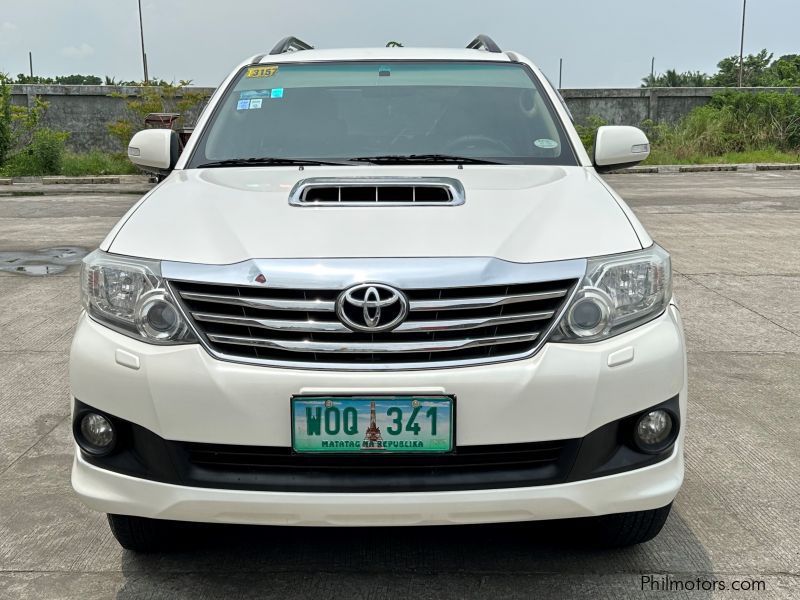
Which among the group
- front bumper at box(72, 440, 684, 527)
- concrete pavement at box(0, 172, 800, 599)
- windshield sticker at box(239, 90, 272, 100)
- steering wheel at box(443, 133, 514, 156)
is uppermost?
windshield sticker at box(239, 90, 272, 100)

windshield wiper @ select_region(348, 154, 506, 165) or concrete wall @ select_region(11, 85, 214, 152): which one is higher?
windshield wiper @ select_region(348, 154, 506, 165)

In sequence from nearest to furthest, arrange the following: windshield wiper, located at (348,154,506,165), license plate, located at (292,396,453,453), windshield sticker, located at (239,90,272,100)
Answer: license plate, located at (292,396,453,453) → windshield wiper, located at (348,154,506,165) → windshield sticker, located at (239,90,272,100)

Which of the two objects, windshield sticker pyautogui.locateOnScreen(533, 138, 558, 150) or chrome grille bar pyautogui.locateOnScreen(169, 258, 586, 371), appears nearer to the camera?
chrome grille bar pyautogui.locateOnScreen(169, 258, 586, 371)

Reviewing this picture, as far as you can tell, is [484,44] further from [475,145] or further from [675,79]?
[675,79]

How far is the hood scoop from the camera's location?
290cm

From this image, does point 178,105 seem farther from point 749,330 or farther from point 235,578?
point 235,578

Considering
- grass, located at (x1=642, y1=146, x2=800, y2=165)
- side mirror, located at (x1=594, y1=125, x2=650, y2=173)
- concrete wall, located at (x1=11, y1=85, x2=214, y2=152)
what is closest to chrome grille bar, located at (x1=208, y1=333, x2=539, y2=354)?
side mirror, located at (x1=594, y1=125, x2=650, y2=173)

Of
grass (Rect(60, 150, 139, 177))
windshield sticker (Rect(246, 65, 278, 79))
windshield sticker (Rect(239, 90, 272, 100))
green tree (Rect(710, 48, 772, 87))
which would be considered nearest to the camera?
windshield sticker (Rect(239, 90, 272, 100))

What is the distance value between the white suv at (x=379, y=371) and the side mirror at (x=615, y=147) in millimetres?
1132

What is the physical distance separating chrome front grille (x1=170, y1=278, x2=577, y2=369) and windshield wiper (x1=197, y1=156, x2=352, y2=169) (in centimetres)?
121

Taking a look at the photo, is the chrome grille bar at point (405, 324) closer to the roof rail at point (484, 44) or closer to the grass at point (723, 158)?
the roof rail at point (484, 44)

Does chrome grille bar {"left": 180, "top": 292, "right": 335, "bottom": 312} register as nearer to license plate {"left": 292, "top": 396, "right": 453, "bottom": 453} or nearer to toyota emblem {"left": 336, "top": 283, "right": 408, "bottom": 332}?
toyota emblem {"left": 336, "top": 283, "right": 408, "bottom": 332}

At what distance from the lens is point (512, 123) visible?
382 cm

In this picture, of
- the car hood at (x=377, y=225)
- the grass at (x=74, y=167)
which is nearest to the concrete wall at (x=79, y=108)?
the grass at (x=74, y=167)
